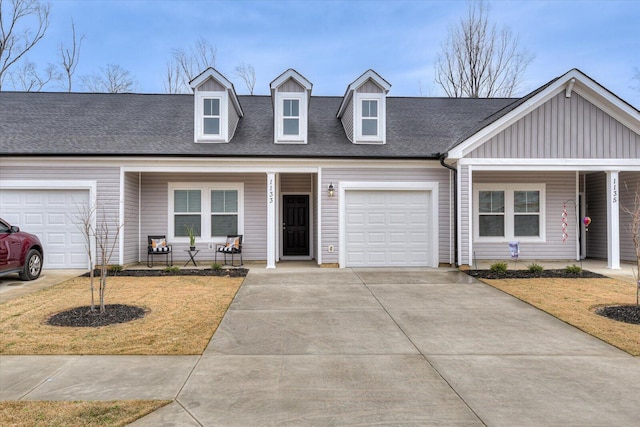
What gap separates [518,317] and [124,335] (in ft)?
18.8

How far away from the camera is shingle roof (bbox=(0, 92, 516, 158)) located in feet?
36.8

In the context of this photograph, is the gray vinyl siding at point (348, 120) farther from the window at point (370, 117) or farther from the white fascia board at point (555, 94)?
the white fascia board at point (555, 94)

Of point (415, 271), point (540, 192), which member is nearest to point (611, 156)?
point (540, 192)

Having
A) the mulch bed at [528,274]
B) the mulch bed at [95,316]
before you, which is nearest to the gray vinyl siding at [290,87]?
the mulch bed at [528,274]

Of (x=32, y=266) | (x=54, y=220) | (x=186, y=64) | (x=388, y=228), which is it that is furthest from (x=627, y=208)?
(x=186, y=64)

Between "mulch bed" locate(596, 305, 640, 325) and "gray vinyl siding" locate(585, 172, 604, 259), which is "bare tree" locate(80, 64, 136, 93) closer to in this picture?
"gray vinyl siding" locate(585, 172, 604, 259)

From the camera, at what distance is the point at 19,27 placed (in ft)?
76.7

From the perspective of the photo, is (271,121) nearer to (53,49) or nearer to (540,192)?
(540,192)

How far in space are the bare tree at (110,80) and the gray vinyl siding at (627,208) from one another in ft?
85.2

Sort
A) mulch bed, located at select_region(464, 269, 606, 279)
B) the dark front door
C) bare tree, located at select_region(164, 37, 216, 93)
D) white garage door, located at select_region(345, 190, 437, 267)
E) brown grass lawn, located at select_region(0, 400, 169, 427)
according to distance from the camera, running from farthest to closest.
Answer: bare tree, located at select_region(164, 37, 216, 93)
the dark front door
white garage door, located at select_region(345, 190, 437, 267)
mulch bed, located at select_region(464, 269, 606, 279)
brown grass lawn, located at select_region(0, 400, 169, 427)

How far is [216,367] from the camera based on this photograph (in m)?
4.20

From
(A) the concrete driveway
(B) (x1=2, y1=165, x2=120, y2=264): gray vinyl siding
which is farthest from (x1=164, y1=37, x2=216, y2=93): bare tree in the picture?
(A) the concrete driveway

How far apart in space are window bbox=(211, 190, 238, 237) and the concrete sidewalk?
241 inches

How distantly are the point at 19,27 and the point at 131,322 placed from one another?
1021 inches
